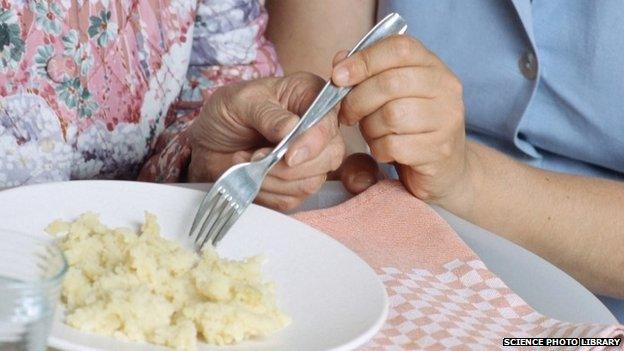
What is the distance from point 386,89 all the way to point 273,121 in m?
0.13

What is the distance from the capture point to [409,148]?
1144 mm

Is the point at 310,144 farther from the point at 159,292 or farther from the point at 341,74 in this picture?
the point at 159,292

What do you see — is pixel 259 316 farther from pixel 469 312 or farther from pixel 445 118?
pixel 445 118

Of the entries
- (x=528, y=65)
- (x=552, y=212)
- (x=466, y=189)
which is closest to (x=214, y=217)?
(x=466, y=189)

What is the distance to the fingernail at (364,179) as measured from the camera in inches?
47.2

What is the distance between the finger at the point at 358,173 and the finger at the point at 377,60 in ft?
0.49

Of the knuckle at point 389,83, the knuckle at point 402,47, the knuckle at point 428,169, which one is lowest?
the knuckle at point 428,169

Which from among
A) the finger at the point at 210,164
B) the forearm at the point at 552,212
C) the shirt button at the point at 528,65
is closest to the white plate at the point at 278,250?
the finger at the point at 210,164

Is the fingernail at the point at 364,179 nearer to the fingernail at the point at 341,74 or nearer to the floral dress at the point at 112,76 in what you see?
the fingernail at the point at 341,74

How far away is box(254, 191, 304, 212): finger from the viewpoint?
1.14 meters

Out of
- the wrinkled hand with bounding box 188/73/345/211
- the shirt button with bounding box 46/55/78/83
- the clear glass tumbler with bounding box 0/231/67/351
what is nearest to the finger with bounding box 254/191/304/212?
the wrinkled hand with bounding box 188/73/345/211

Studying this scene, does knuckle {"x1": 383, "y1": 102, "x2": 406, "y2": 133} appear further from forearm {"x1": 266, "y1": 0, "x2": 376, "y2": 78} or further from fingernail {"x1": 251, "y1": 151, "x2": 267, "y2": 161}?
forearm {"x1": 266, "y1": 0, "x2": 376, "y2": 78}

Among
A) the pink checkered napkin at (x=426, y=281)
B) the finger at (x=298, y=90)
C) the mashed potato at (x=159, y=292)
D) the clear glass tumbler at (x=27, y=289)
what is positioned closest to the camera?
the clear glass tumbler at (x=27, y=289)

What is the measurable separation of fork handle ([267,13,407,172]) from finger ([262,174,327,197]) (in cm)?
5
